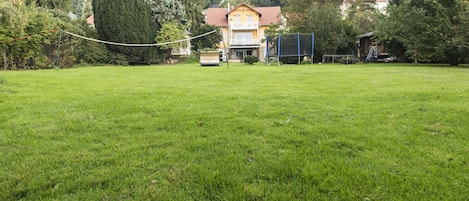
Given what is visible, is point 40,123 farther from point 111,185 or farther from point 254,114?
point 254,114

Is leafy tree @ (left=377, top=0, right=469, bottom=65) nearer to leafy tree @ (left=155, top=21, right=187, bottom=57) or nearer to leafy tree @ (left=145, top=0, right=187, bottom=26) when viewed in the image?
leafy tree @ (left=155, top=21, right=187, bottom=57)

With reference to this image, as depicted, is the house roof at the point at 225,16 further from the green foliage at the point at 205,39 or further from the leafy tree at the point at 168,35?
the leafy tree at the point at 168,35

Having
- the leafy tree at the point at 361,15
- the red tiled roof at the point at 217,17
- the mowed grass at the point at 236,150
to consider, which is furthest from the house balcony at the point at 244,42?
the mowed grass at the point at 236,150

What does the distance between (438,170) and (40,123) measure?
4.42 meters

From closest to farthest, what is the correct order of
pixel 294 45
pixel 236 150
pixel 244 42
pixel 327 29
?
pixel 236 150, pixel 294 45, pixel 327 29, pixel 244 42

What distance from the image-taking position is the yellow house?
3819cm

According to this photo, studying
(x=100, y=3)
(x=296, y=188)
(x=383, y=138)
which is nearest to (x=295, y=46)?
(x=100, y=3)

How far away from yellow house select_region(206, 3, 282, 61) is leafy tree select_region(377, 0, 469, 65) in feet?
71.5

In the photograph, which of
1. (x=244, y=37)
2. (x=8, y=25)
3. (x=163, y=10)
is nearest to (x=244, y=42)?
(x=244, y=37)

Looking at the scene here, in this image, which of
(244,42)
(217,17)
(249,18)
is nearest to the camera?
(249,18)

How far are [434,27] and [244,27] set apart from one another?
994 inches

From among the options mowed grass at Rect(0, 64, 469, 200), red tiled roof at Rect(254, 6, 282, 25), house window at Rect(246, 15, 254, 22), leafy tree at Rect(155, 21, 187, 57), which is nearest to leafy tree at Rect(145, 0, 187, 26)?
leafy tree at Rect(155, 21, 187, 57)

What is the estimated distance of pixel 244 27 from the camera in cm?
3819

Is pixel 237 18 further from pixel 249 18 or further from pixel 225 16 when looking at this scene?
pixel 225 16
